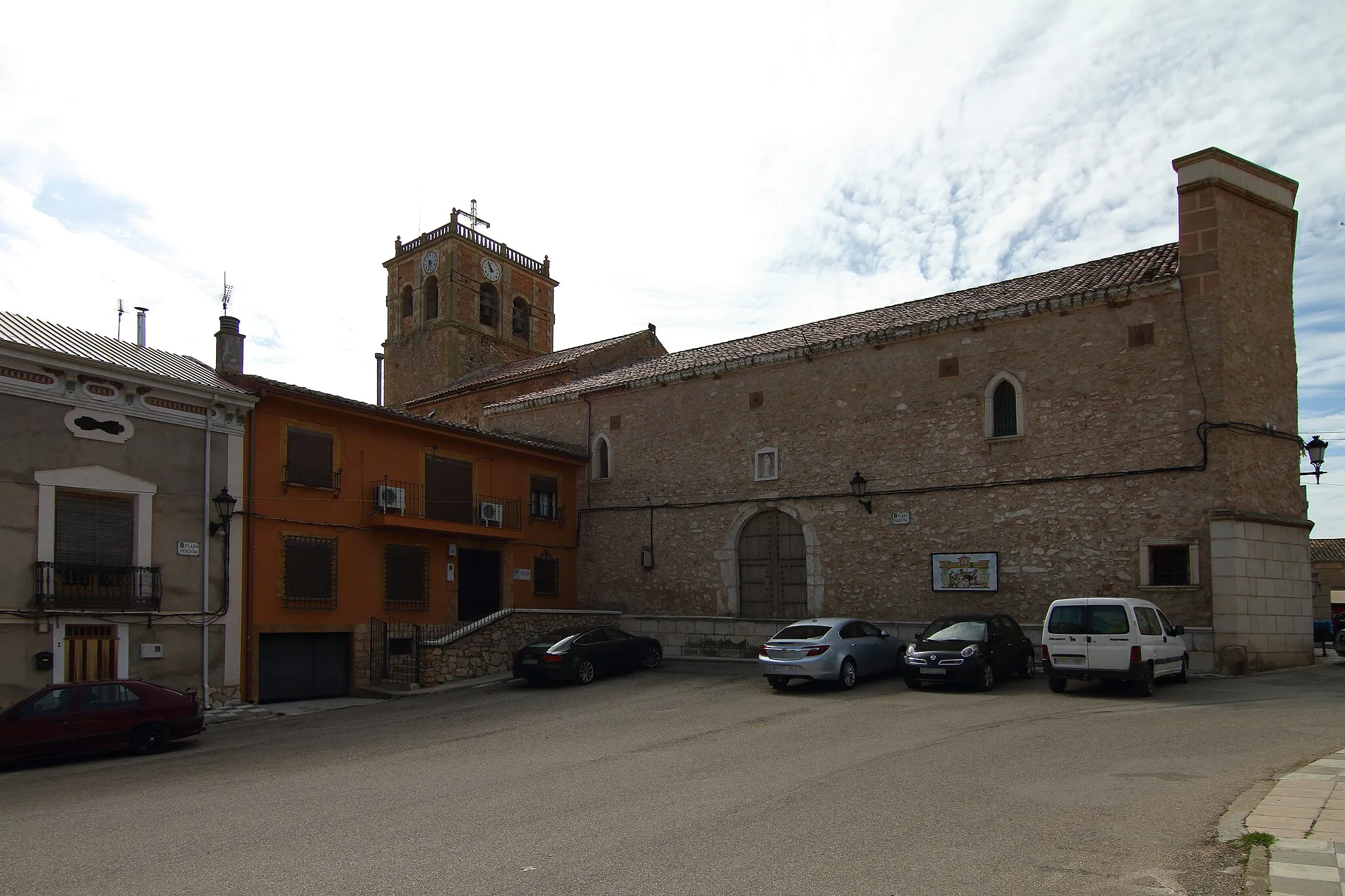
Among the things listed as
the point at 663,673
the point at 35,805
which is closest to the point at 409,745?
the point at 35,805

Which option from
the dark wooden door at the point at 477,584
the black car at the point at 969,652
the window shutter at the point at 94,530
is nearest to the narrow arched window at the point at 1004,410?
the black car at the point at 969,652

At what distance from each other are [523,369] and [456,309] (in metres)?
5.94

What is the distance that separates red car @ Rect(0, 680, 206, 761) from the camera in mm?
12227

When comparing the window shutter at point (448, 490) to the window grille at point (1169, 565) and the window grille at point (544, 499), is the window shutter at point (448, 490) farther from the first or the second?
the window grille at point (1169, 565)

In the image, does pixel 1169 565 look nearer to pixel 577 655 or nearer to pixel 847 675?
pixel 847 675

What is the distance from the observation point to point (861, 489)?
21125 millimetres

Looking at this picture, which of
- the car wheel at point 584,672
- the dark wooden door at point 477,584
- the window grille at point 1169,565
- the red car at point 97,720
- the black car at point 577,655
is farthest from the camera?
the dark wooden door at point 477,584

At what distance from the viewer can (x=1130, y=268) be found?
64.0ft

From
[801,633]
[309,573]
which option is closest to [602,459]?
[309,573]

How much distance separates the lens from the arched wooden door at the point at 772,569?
2228cm

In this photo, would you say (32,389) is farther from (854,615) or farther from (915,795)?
(854,615)

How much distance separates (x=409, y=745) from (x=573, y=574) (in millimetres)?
13313

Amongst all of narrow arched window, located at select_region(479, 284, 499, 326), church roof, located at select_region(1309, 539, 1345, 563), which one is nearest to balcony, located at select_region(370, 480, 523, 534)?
narrow arched window, located at select_region(479, 284, 499, 326)

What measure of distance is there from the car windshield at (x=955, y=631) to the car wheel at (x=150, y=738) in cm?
1151
